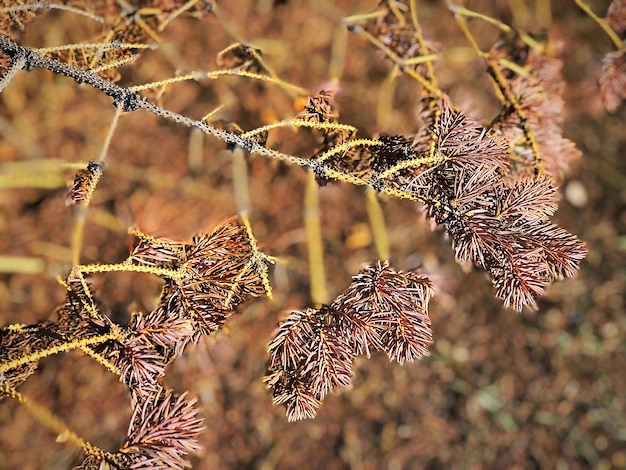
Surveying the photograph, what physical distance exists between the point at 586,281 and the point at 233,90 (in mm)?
1377

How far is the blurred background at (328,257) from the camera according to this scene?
1.59 m

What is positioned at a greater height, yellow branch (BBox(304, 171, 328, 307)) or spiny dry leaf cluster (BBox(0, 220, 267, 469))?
spiny dry leaf cluster (BBox(0, 220, 267, 469))

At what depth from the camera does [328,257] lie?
1.73 m

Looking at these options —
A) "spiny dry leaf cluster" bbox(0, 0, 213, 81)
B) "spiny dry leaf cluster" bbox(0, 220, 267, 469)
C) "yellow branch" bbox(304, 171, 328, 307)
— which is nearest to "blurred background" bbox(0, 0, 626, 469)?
"yellow branch" bbox(304, 171, 328, 307)

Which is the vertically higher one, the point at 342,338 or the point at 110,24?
the point at 110,24

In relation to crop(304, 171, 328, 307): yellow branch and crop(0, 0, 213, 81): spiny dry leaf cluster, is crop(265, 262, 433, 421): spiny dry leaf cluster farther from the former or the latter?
crop(304, 171, 328, 307): yellow branch

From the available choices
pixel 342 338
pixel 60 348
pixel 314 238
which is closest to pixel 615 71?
pixel 342 338

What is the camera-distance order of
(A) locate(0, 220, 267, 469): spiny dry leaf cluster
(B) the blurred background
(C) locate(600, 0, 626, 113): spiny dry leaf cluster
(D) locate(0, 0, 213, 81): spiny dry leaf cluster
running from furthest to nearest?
1. (B) the blurred background
2. (C) locate(600, 0, 626, 113): spiny dry leaf cluster
3. (D) locate(0, 0, 213, 81): spiny dry leaf cluster
4. (A) locate(0, 220, 267, 469): spiny dry leaf cluster

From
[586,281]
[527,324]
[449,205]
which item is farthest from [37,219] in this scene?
[586,281]

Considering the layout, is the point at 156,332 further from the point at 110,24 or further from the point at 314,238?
the point at 314,238

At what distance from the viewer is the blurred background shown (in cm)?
159

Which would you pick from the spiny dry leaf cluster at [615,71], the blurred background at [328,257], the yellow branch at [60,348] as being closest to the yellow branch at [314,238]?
the blurred background at [328,257]

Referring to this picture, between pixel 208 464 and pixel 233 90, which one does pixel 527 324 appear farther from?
pixel 233 90

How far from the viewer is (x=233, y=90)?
1.71 meters
